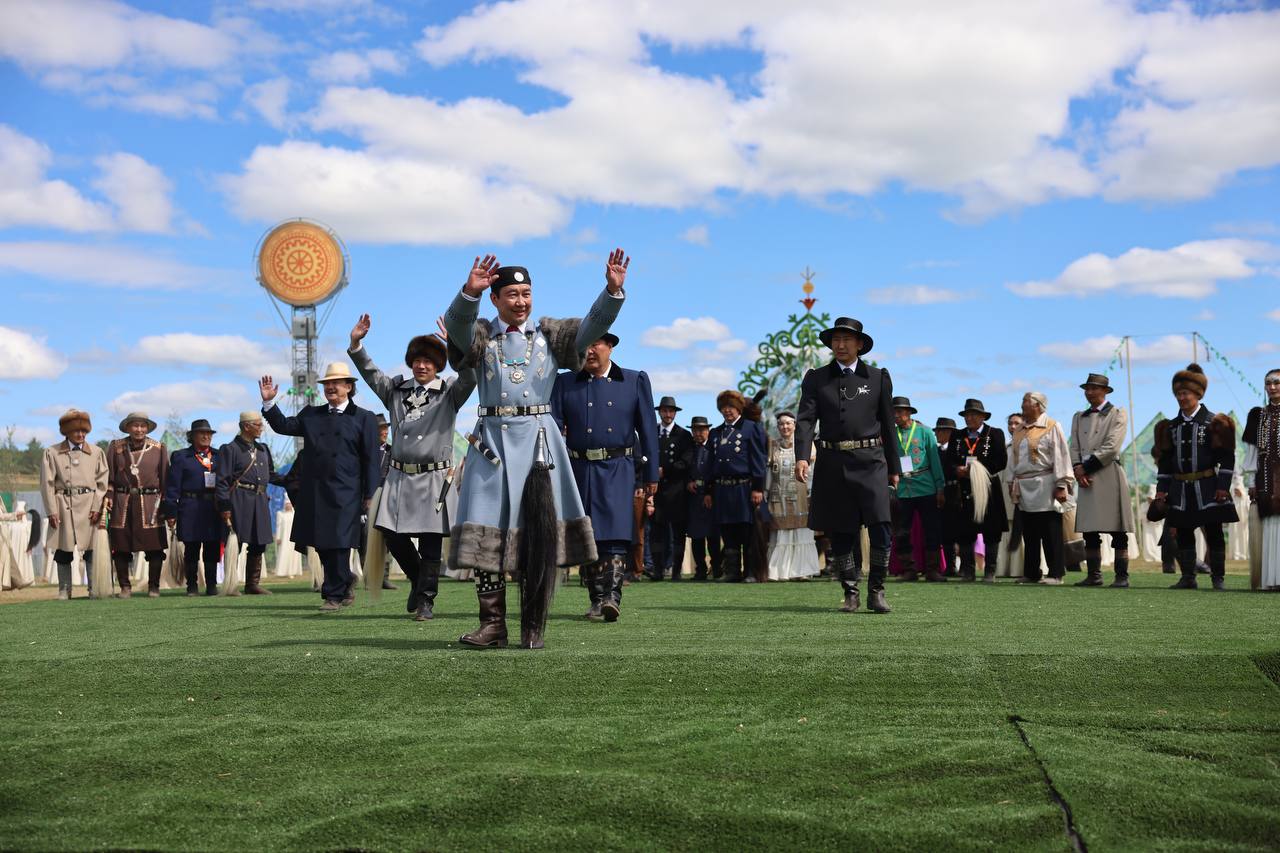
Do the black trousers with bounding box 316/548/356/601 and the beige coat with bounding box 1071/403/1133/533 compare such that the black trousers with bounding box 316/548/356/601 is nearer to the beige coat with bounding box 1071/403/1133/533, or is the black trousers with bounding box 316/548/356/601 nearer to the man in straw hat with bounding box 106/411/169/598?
the man in straw hat with bounding box 106/411/169/598

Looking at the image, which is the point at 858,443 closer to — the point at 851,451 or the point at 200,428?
the point at 851,451

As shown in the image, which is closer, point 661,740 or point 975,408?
point 661,740

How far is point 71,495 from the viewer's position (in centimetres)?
1468

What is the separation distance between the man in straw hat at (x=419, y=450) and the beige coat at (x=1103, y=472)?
706 cm

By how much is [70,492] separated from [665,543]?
7447 mm

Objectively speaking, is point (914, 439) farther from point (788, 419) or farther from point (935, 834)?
point (935, 834)

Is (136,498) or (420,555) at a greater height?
(136,498)

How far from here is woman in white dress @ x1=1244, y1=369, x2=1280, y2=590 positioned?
1171 cm

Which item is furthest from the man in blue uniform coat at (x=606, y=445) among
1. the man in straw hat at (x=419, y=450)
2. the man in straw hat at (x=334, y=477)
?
the man in straw hat at (x=334, y=477)

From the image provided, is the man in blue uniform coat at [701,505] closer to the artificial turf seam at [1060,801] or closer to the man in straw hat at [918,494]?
the man in straw hat at [918,494]

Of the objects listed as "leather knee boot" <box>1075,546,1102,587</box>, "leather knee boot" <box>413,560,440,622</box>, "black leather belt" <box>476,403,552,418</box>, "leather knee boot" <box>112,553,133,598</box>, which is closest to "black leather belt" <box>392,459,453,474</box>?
"leather knee boot" <box>413,560,440,622</box>

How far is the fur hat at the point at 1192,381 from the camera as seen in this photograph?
12.4 meters

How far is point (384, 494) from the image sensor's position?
31.4ft

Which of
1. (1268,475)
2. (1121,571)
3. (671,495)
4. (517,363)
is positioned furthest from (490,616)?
(671,495)
